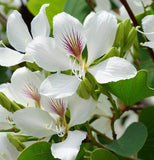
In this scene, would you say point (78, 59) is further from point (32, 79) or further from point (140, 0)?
point (140, 0)

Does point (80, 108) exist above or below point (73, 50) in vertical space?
below

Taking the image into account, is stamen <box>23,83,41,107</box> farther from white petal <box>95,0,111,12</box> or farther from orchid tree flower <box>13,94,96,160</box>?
white petal <box>95,0,111,12</box>

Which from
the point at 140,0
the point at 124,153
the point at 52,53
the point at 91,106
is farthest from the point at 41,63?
the point at 140,0

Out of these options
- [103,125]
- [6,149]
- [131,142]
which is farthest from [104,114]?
[6,149]

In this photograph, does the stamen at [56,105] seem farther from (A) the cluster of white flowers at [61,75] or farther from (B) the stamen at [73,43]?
(B) the stamen at [73,43]

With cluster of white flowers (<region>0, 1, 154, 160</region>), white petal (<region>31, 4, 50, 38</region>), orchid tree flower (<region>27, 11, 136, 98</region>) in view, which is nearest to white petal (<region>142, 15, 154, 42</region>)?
cluster of white flowers (<region>0, 1, 154, 160</region>)

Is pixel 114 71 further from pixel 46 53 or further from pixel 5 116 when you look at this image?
pixel 5 116

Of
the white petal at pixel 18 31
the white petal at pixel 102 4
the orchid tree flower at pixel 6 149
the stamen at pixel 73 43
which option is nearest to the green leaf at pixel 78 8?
the white petal at pixel 102 4
